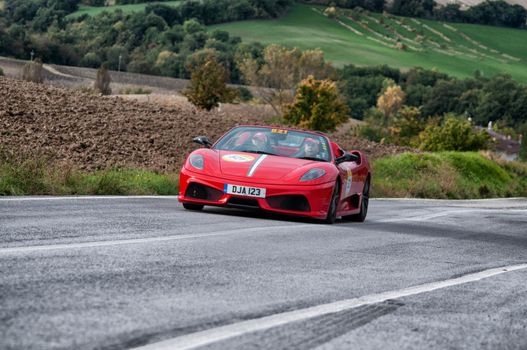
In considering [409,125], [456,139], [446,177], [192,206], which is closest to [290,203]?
[192,206]

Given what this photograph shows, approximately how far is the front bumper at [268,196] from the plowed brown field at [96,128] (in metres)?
6.28

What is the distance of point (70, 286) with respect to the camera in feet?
21.9

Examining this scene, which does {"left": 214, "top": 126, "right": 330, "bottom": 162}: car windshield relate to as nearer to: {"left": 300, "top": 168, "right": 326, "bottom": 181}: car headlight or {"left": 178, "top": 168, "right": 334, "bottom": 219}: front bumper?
{"left": 300, "top": 168, "right": 326, "bottom": 181}: car headlight

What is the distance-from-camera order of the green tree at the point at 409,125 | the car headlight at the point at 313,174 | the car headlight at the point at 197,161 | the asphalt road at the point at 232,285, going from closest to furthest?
the asphalt road at the point at 232,285, the car headlight at the point at 313,174, the car headlight at the point at 197,161, the green tree at the point at 409,125

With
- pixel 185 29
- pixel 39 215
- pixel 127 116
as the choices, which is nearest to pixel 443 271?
pixel 39 215

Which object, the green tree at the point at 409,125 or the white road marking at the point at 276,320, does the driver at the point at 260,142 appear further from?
the green tree at the point at 409,125

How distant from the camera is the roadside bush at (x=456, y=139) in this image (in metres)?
98.3

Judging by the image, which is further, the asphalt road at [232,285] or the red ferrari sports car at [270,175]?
the red ferrari sports car at [270,175]

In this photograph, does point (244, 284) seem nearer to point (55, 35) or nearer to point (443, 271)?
point (443, 271)

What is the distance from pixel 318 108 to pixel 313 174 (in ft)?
273

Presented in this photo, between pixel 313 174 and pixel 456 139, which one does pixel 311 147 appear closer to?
pixel 313 174

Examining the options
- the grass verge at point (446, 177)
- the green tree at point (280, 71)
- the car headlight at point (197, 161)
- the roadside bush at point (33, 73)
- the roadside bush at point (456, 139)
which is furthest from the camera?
the green tree at point (280, 71)

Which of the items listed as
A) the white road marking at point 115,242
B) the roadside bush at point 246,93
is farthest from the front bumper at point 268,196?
the roadside bush at point 246,93

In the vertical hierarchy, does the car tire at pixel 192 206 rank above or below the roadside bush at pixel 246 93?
above
